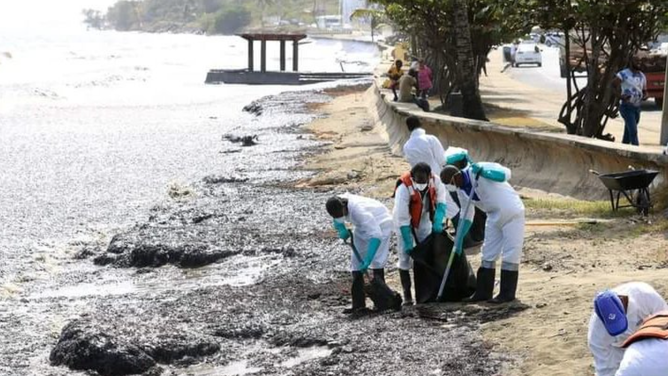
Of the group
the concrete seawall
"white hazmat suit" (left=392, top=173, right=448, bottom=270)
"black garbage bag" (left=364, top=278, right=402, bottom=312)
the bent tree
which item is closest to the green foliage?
the bent tree

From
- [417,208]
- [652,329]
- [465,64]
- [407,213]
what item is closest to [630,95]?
[465,64]

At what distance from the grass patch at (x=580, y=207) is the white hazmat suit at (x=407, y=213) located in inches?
138

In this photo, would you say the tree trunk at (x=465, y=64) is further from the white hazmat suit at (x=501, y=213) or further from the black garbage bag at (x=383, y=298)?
the white hazmat suit at (x=501, y=213)

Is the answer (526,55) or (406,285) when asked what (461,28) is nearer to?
(406,285)

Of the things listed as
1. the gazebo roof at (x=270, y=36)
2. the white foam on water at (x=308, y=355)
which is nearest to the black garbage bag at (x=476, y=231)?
the white foam on water at (x=308, y=355)

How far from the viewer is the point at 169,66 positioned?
108312 millimetres

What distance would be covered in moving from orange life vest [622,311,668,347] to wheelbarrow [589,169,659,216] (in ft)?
25.0

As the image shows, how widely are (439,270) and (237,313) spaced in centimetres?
192

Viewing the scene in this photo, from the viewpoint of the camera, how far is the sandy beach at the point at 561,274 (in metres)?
7.99

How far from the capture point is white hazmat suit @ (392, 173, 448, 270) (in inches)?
396

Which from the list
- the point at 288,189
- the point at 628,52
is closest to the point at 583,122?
the point at 628,52

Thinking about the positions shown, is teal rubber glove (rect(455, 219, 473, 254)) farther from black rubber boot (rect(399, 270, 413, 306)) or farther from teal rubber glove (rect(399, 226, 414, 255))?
black rubber boot (rect(399, 270, 413, 306))

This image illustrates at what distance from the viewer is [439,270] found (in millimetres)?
10086

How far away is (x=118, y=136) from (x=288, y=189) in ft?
55.4
